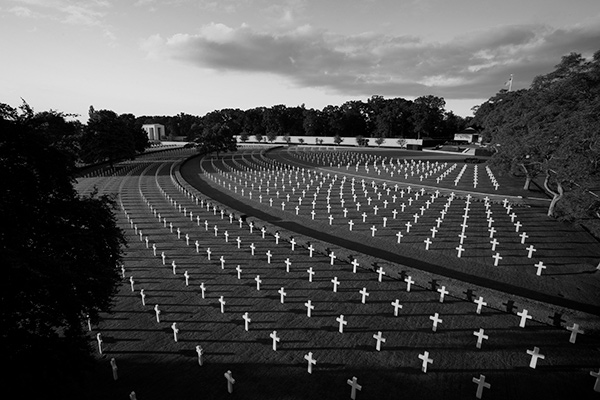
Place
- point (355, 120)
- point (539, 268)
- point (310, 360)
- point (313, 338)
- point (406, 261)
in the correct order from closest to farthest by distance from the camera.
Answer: point (310, 360), point (313, 338), point (539, 268), point (406, 261), point (355, 120)

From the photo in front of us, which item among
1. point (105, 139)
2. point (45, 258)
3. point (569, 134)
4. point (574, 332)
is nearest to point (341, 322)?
point (574, 332)

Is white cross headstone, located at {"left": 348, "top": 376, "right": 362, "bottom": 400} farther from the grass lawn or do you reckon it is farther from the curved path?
the curved path

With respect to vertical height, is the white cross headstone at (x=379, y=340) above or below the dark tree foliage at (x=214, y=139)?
below

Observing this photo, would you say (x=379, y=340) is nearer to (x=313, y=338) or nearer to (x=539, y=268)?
(x=313, y=338)

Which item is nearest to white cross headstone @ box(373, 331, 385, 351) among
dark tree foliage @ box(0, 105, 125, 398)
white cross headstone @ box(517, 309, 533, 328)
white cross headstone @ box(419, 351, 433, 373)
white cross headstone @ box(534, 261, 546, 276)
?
white cross headstone @ box(419, 351, 433, 373)

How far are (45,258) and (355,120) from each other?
120 m

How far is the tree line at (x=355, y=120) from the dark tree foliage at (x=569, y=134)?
82.7 m

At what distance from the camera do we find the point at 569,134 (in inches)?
587

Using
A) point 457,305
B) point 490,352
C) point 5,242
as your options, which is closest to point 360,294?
point 457,305

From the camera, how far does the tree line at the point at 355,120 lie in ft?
348

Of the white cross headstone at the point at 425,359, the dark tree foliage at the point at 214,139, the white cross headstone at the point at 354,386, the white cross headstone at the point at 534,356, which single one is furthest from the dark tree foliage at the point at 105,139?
the white cross headstone at the point at 534,356

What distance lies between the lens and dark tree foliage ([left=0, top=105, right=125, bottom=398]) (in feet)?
19.9

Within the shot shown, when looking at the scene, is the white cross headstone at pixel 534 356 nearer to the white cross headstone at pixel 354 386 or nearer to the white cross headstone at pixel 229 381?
the white cross headstone at pixel 354 386

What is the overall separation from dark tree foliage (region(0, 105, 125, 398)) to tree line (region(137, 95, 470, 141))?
310 feet
